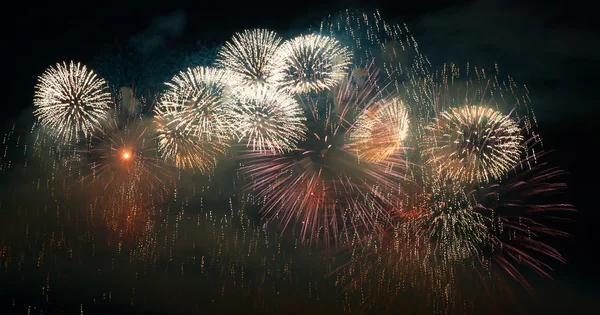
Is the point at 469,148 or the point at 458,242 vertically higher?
the point at 469,148

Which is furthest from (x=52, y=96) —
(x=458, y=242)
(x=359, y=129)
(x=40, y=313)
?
(x=40, y=313)

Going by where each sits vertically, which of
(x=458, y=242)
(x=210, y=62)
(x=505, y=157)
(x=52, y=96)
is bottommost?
(x=458, y=242)

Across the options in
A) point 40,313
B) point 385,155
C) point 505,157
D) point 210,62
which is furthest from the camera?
point 40,313

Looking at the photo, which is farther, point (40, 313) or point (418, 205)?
point (40, 313)

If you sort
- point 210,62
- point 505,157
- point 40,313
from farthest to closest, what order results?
1. point 40,313
2. point 210,62
3. point 505,157

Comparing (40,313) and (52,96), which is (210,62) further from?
(40,313)

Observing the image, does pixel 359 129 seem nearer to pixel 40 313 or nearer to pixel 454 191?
pixel 454 191

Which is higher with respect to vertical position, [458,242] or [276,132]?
[276,132]

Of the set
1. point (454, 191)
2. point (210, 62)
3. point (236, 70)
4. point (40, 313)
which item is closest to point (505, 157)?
point (454, 191)

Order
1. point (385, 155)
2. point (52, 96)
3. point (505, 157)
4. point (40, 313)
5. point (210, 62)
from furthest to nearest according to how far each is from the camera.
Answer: point (40, 313) < point (210, 62) < point (52, 96) < point (385, 155) < point (505, 157)
